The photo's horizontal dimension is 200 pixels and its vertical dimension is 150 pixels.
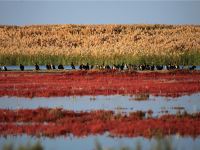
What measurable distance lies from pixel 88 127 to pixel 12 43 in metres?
75.4

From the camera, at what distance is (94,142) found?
17391 millimetres

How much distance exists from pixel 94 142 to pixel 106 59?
129 ft

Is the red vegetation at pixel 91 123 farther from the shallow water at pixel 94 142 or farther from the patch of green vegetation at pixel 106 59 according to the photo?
the patch of green vegetation at pixel 106 59

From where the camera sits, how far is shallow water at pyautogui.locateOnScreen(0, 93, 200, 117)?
24406mm

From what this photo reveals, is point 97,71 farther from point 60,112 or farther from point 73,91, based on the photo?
point 60,112

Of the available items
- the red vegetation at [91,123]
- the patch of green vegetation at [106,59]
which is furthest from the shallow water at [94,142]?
the patch of green vegetation at [106,59]

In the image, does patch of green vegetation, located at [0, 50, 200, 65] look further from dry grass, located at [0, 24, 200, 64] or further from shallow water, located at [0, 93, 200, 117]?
dry grass, located at [0, 24, 200, 64]

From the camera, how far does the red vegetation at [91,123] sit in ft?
62.7

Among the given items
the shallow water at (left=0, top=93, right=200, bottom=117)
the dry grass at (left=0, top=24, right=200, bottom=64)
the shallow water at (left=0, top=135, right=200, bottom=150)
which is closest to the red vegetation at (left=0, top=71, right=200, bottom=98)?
the shallow water at (left=0, top=93, right=200, bottom=117)

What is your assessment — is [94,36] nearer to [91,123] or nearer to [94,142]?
[91,123]

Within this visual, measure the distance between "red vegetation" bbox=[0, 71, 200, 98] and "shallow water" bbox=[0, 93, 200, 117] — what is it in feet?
5.23

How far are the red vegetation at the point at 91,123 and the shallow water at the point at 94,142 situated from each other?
56 centimetres

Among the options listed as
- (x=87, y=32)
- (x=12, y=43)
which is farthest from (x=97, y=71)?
(x=87, y=32)

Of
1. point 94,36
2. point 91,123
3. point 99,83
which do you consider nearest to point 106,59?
point 99,83
